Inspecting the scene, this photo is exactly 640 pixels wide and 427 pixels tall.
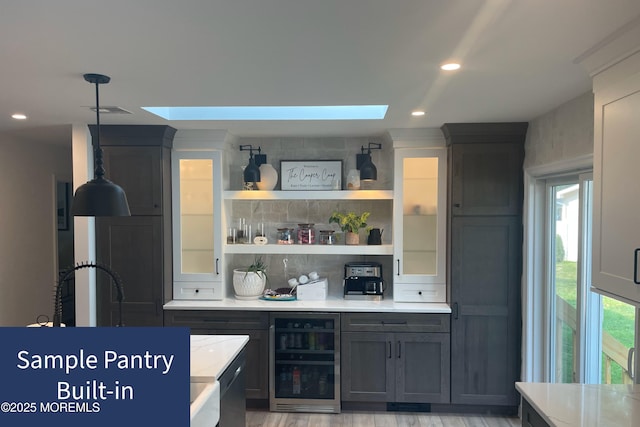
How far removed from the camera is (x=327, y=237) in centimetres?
393

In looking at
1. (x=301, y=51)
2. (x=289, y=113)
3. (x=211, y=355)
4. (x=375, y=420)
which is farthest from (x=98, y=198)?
(x=375, y=420)

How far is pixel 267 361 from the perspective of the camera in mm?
3562

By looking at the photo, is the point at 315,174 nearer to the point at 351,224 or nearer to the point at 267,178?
the point at 267,178

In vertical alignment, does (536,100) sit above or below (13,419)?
above

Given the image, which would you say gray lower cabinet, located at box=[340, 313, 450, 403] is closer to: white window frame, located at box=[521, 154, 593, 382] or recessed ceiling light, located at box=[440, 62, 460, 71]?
white window frame, located at box=[521, 154, 593, 382]

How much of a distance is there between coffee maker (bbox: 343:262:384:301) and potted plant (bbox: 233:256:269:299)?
0.74 metres

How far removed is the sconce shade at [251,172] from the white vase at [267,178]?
6 cm

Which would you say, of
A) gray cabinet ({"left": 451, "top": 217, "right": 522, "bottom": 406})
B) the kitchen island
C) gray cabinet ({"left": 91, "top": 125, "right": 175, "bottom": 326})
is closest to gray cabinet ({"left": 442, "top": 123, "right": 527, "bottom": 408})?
gray cabinet ({"left": 451, "top": 217, "right": 522, "bottom": 406})

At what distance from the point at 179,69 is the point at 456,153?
2229 mm

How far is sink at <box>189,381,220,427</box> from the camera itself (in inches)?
70.1

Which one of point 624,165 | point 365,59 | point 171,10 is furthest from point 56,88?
point 624,165

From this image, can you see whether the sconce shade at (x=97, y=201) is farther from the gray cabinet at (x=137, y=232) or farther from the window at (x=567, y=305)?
the window at (x=567, y=305)

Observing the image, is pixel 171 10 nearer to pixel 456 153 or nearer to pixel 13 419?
pixel 13 419
